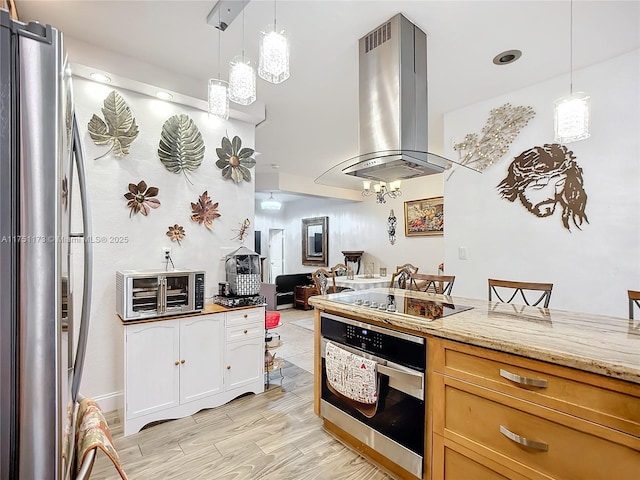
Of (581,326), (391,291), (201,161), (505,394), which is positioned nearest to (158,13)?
(201,161)

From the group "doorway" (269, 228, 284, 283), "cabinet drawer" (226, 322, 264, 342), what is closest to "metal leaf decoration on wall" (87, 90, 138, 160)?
"cabinet drawer" (226, 322, 264, 342)

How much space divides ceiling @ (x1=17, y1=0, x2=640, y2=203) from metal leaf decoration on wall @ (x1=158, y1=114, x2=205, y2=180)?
28cm

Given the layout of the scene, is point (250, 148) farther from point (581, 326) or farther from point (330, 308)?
point (581, 326)

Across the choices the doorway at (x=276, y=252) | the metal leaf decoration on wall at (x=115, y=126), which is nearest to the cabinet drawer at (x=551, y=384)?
the metal leaf decoration on wall at (x=115, y=126)

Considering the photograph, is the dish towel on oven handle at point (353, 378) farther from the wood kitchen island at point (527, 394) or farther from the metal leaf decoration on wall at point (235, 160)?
the metal leaf decoration on wall at point (235, 160)

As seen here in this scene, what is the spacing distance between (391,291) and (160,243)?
79.9 inches

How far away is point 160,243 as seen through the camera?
111 inches

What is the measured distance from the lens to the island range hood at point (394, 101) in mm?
2113

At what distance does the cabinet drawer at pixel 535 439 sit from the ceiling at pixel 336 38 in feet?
7.26

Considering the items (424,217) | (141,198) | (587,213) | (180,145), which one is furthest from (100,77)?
(424,217)

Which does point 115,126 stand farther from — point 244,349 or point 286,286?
point 286,286

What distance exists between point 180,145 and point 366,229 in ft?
16.4

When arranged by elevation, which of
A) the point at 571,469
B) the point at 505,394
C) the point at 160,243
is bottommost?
the point at 571,469

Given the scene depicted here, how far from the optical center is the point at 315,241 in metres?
8.52
